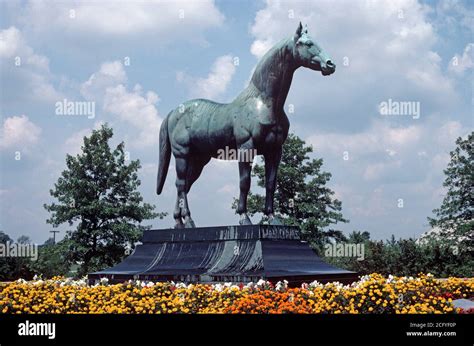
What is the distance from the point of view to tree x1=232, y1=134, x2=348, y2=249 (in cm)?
2627

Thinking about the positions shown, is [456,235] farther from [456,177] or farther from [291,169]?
[291,169]

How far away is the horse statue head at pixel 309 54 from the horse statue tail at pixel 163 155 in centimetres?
410

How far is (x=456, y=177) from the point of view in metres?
25.7

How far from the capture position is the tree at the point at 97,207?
76.5 ft

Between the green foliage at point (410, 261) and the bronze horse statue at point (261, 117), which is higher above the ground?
the bronze horse statue at point (261, 117)

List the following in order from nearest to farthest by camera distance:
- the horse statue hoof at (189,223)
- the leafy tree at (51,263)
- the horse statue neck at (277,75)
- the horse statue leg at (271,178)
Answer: the horse statue neck at (277,75)
the horse statue leg at (271,178)
the horse statue hoof at (189,223)
the leafy tree at (51,263)

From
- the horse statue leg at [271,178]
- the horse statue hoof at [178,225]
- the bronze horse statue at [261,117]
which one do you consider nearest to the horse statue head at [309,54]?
the bronze horse statue at [261,117]

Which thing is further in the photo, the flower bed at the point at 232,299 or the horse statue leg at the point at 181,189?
the horse statue leg at the point at 181,189

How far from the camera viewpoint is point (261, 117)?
39.1 feet

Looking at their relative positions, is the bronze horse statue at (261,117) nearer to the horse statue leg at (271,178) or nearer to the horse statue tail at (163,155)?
the horse statue leg at (271,178)

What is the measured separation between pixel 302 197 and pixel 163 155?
1336 centimetres
